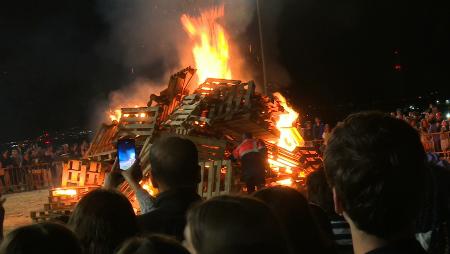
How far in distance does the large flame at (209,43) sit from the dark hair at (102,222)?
18855mm

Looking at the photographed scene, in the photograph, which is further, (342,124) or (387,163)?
(342,124)

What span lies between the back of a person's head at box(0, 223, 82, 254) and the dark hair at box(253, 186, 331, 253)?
1.04 metres

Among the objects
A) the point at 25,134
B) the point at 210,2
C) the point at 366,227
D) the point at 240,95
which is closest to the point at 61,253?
the point at 366,227

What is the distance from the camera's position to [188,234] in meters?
1.91

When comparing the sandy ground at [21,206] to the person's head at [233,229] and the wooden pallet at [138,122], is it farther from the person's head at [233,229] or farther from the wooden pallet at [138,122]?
the person's head at [233,229]

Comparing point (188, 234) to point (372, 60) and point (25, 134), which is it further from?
point (372, 60)

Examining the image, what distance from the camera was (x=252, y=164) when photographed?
11.4m

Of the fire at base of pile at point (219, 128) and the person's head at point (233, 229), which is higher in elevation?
the fire at base of pile at point (219, 128)

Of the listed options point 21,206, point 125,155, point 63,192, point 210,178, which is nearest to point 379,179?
point 125,155

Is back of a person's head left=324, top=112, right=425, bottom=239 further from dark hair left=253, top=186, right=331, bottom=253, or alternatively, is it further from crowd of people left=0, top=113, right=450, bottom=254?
dark hair left=253, top=186, right=331, bottom=253

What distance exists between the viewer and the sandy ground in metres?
13.5

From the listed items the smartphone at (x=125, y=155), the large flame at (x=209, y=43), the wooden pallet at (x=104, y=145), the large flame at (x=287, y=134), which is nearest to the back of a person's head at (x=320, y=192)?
the smartphone at (x=125, y=155)

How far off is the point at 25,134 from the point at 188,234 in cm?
3781

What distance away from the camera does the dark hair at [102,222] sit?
2760 mm
